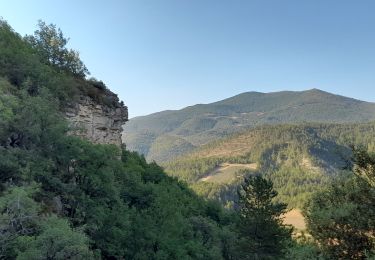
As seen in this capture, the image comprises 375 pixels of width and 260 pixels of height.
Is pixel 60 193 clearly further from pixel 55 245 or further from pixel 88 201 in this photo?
pixel 55 245

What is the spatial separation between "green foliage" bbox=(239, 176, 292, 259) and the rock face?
25.3 meters

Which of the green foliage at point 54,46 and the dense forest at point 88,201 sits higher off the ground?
the green foliage at point 54,46

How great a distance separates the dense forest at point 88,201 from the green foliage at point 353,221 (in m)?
0.05

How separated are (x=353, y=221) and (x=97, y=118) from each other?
4956cm

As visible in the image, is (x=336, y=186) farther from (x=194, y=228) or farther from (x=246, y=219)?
(x=194, y=228)

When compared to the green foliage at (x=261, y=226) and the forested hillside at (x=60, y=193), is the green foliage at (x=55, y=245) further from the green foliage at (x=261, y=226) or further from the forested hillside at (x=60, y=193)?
the green foliage at (x=261, y=226)

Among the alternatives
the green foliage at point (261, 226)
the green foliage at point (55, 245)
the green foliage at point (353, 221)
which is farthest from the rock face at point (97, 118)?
the green foliage at point (353, 221)

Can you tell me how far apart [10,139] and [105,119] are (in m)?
31.1

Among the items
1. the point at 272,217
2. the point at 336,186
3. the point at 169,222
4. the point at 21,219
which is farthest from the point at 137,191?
the point at 336,186

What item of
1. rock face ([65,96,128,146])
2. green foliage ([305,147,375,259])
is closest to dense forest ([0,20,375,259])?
green foliage ([305,147,375,259])

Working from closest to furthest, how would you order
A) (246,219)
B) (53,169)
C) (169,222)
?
(53,169) < (169,222) < (246,219)

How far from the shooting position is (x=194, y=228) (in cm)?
6638

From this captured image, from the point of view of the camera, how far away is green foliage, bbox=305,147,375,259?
20.4m

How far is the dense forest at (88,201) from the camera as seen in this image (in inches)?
850
